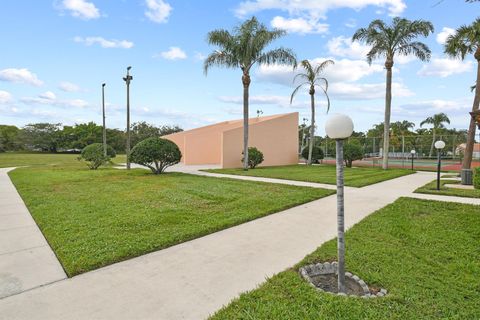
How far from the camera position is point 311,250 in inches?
148

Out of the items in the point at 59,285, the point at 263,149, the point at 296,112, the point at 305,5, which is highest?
the point at 305,5

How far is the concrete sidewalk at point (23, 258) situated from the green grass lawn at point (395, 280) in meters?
2.12

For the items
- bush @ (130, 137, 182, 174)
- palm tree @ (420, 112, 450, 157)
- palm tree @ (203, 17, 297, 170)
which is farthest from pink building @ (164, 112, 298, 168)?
palm tree @ (420, 112, 450, 157)

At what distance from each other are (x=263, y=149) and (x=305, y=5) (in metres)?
11.8

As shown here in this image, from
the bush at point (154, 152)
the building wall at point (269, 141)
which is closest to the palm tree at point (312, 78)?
the building wall at point (269, 141)

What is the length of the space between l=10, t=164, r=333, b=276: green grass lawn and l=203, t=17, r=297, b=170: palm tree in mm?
8283

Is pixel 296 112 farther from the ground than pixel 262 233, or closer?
Answer: farther from the ground

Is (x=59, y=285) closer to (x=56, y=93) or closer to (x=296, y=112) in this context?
(x=296, y=112)

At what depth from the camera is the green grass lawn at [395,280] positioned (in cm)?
229

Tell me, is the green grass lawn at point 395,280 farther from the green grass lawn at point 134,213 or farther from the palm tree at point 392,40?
the palm tree at point 392,40

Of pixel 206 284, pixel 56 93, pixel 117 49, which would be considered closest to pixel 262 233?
pixel 206 284

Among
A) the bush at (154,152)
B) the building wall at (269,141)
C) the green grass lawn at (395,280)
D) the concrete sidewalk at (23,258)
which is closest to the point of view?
the green grass lawn at (395,280)

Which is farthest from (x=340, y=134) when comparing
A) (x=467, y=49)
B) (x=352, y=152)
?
(x=352, y=152)

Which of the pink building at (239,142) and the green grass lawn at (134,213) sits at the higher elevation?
the pink building at (239,142)
